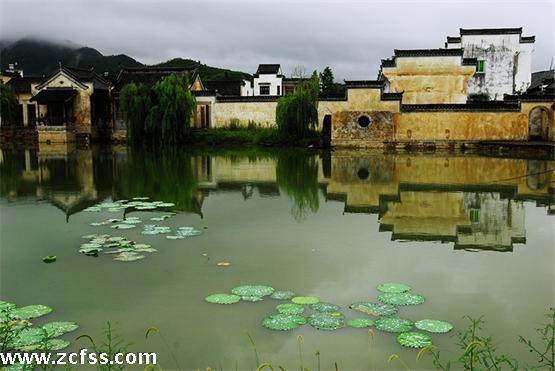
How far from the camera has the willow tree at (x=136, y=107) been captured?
2741cm

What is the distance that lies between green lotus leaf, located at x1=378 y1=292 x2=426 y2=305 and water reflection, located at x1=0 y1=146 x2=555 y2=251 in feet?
7.74

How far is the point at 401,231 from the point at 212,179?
7143 millimetres

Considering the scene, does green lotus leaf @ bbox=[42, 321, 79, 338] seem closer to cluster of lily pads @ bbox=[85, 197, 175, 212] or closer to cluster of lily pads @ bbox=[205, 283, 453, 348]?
cluster of lily pads @ bbox=[205, 283, 453, 348]

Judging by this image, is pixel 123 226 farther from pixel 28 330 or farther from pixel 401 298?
pixel 401 298

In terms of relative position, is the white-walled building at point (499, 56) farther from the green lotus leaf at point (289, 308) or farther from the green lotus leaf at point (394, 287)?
the green lotus leaf at point (289, 308)

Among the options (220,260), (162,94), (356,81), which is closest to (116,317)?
(220,260)

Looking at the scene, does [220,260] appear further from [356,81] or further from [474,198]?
[356,81]

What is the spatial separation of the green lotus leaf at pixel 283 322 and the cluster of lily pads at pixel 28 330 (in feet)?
5.23

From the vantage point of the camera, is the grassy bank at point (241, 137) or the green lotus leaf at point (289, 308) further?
the grassy bank at point (241, 137)

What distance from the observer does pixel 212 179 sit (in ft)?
46.4

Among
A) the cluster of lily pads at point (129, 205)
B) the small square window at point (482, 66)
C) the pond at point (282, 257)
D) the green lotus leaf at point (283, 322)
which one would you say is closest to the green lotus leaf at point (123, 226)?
the pond at point (282, 257)

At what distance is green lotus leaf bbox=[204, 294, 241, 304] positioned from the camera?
197 inches

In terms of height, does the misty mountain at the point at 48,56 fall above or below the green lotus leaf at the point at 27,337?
above

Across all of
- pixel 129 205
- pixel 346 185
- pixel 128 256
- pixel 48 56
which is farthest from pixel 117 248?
pixel 48 56
